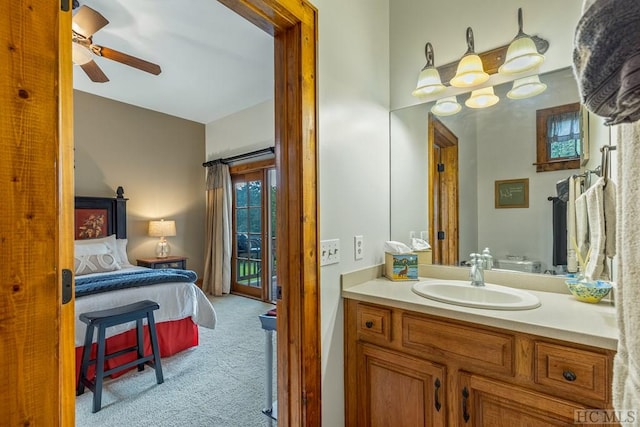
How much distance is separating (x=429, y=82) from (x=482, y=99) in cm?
31

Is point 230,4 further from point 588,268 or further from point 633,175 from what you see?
point 588,268

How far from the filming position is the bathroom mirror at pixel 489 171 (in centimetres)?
151

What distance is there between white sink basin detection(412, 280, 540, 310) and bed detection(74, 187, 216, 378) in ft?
7.23

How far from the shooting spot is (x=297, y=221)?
1.27m

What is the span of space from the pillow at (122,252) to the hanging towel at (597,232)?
450cm

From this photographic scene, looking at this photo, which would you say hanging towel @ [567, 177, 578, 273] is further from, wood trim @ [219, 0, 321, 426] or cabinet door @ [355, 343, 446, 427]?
wood trim @ [219, 0, 321, 426]

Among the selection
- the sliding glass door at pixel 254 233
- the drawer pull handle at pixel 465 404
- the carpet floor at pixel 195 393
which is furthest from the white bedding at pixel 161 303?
the drawer pull handle at pixel 465 404

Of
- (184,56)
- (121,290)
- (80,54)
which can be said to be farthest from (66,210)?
(184,56)

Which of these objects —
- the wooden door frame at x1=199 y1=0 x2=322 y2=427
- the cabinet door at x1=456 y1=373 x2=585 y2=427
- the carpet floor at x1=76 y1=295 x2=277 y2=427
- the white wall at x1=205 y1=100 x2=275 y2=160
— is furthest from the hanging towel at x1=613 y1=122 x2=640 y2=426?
the white wall at x1=205 y1=100 x2=275 y2=160

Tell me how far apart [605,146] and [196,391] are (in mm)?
2754

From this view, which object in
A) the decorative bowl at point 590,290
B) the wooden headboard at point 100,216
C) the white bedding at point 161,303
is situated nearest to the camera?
the decorative bowl at point 590,290

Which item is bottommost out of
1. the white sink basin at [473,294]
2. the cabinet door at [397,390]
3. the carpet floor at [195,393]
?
the carpet floor at [195,393]

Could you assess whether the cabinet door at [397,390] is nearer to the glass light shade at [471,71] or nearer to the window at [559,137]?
the window at [559,137]

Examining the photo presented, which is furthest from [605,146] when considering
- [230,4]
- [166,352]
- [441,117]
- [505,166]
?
[166,352]
